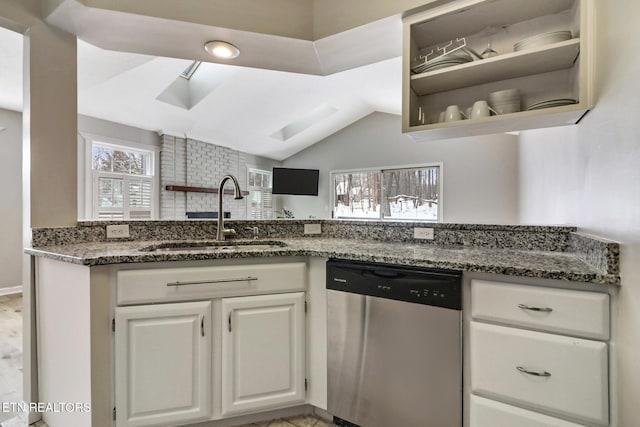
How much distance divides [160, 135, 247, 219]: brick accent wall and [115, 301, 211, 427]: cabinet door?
4574 mm

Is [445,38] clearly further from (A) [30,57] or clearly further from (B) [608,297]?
(A) [30,57]

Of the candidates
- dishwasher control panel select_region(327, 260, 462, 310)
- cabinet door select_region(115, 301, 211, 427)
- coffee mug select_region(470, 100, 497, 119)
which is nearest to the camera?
dishwasher control panel select_region(327, 260, 462, 310)

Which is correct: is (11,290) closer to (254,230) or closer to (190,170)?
(190,170)

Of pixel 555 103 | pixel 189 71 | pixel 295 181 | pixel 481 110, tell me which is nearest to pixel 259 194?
pixel 295 181

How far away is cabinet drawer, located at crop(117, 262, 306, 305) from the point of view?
4.44 feet

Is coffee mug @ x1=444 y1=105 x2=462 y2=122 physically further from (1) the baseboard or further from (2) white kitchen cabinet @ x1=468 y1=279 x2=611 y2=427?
(1) the baseboard

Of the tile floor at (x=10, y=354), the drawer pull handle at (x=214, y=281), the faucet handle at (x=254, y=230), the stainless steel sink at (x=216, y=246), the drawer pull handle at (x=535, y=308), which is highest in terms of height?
the faucet handle at (x=254, y=230)

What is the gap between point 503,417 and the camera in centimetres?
116

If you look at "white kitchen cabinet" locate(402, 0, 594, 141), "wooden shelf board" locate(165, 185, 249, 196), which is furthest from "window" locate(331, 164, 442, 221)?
"white kitchen cabinet" locate(402, 0, 594, 141)

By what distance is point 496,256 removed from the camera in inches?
54.4

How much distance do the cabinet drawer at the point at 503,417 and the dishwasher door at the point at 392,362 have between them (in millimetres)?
59

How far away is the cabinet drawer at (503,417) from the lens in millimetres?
1097

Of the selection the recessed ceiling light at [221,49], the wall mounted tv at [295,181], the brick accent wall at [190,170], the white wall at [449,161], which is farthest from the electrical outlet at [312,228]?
the wall mounted tv at [295,181]

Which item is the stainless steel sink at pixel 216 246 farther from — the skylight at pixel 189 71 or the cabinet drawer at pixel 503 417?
the skylight at pixel 189 71
